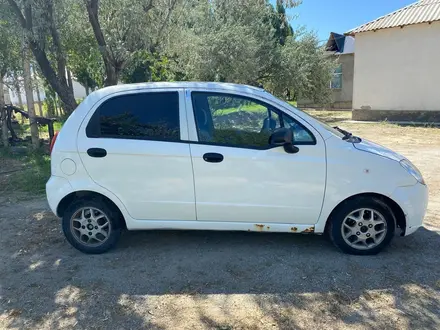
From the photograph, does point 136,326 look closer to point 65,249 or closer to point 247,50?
point 65,249

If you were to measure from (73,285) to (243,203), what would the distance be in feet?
5.94

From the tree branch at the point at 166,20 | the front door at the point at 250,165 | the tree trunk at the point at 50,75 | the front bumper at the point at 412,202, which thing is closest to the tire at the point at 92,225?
the front door at the point at 250,165

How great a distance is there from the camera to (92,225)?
409cm

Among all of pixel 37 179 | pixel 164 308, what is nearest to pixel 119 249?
pixel 164 308

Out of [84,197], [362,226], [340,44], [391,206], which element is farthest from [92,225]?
[340,44]

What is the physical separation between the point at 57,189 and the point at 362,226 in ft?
10.6

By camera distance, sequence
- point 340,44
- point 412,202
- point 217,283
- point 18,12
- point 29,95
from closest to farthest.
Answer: point 217,283 → point 412,202 → point 18,12 → point 29,95 → point 340,44

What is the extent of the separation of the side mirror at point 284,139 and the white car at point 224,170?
0.02 m

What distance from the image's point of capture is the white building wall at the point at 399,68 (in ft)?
49.9

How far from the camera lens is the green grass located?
22.6 ft

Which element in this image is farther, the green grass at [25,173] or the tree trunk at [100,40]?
the tree trunk at [100,40]

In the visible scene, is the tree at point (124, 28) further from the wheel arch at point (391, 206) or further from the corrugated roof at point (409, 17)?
the corrugated roof at point (409, 17)

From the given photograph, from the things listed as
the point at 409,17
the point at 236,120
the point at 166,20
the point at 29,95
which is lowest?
the point at 236,120

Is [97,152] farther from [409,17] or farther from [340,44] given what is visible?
[340,44]
